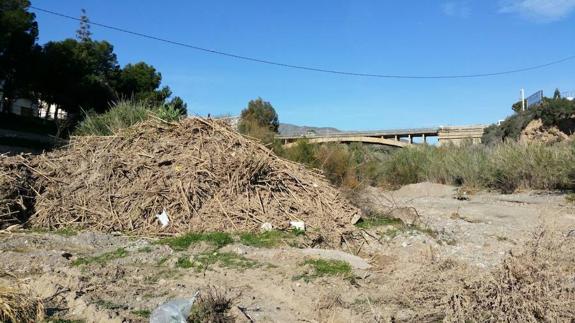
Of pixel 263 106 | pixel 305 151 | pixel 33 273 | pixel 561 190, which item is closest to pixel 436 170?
pixel 561 190

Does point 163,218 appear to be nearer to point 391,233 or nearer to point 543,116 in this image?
point 391,233

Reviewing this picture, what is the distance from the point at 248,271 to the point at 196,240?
1734mm

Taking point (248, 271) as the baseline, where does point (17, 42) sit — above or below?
above

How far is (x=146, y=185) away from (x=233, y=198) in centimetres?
157

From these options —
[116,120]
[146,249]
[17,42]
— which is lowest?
[146,249]

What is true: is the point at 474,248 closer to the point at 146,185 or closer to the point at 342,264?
the point at 342,264

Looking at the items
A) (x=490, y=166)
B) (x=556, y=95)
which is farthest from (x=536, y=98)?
(x=490, y=166)

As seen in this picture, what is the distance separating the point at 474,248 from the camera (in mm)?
8016

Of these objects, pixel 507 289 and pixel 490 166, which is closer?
pixel 507 289

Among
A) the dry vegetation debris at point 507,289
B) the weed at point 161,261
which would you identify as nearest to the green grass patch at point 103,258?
the weed at point 161,261

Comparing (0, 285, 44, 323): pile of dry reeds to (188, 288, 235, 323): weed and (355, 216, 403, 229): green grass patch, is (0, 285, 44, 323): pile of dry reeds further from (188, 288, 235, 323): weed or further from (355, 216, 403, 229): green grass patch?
(355, 216, 403, 229): green grass patch

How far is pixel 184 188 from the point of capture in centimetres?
931

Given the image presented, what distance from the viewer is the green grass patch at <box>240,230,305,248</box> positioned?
773 centimetres

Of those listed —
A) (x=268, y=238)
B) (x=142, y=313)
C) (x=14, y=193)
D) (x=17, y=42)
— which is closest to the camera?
(x=142, y=313)
